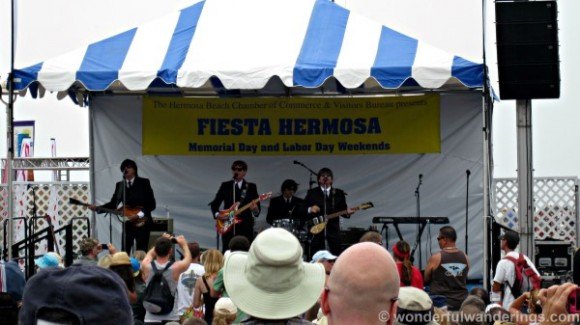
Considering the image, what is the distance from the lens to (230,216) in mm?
15797

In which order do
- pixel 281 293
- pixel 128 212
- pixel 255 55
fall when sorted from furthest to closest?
1. pixel 128 212
2. pixel 255 55
3. pixel 281 293

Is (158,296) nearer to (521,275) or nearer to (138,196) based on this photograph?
(521,275)

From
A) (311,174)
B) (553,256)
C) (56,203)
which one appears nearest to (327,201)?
(311,174)

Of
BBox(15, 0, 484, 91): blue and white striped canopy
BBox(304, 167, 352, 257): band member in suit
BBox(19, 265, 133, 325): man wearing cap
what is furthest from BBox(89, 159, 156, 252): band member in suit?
BBox(19, 265, 133, 325): man wearing cap

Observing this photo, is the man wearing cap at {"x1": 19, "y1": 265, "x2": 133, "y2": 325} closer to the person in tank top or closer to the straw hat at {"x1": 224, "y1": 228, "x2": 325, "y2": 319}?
the straw hat at {"x1": 224, "y1": 228, "x2": 325, "y2": 319}

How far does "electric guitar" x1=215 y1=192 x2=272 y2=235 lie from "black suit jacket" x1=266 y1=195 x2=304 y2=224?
22 cm

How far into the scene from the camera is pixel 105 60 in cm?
1458

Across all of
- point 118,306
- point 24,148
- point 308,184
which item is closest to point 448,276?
point 308,184

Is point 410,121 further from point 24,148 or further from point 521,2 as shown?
point 24,148

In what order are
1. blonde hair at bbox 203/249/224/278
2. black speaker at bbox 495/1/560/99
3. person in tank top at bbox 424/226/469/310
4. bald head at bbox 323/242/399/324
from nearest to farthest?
bald head at bbox 323/242/399/324, blonde hair at bbox 203/249/224/278, person in tank top at bbox 424/226/469/310, black speaker at bbox 495/1/560/99

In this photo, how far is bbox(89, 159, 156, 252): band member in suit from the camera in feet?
51.6

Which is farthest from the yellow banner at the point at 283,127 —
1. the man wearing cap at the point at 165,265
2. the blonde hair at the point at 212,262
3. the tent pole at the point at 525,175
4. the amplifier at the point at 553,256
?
the blonde hair at the point at 212,262

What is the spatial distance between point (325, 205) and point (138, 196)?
2.67 m

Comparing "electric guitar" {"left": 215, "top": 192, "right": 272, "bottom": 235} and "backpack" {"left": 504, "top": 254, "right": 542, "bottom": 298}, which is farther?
"electric guitar" {"left": 215, "top": 192, "right": 272, "bottom": 235}
